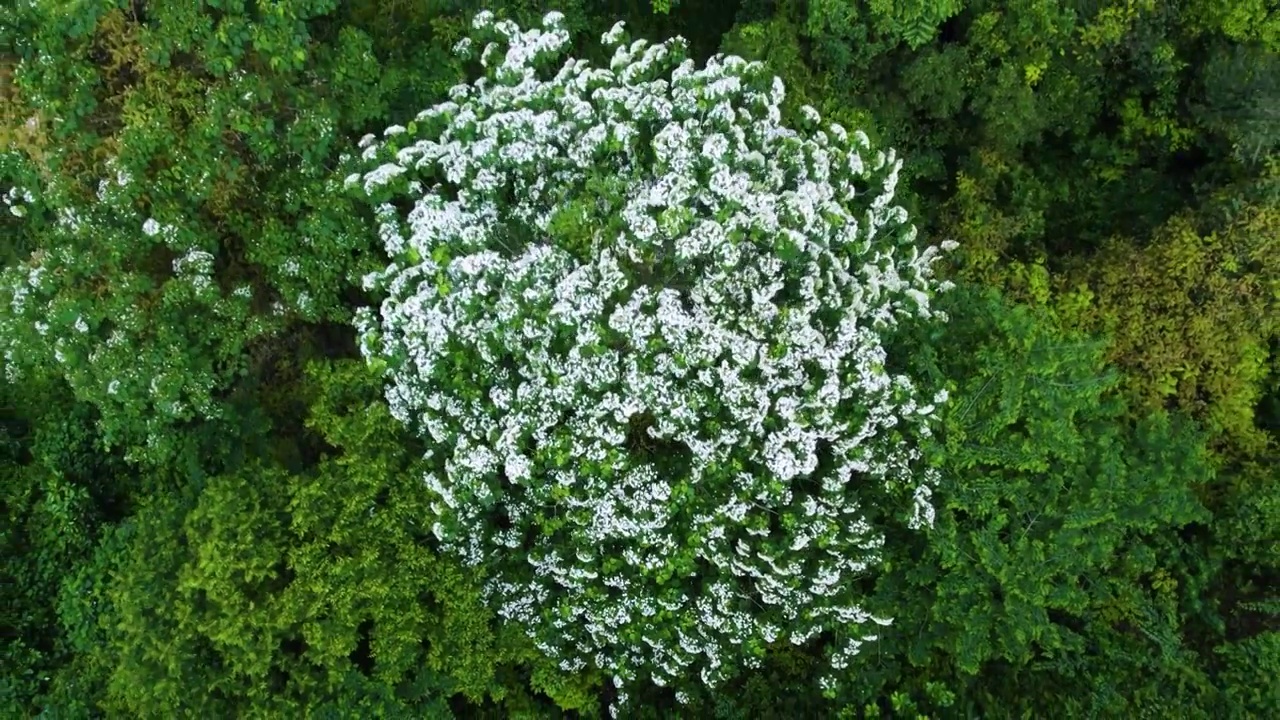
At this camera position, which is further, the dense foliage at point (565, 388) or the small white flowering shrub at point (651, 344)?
the dense foliage at point (565, 388)

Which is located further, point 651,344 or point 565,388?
point 565,388

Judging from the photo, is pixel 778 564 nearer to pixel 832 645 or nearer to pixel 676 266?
pixel 832 645

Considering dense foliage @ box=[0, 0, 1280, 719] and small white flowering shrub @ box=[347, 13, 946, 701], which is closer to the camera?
small white flowering shrub @ box=[347, 13, 946, 701]

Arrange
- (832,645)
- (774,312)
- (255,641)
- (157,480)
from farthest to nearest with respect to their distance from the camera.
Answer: (157,480) < (832,645) < (255,641) < (774,312)

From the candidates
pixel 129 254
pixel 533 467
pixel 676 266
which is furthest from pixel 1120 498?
pixel 129 254
